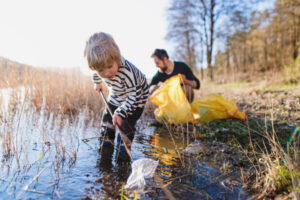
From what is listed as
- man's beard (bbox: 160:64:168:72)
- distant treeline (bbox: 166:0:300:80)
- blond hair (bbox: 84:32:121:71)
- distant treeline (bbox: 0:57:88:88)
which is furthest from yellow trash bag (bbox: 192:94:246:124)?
distant treeline (bbox: 166:0:300:80)

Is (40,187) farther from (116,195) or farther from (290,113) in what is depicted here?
(290,113)

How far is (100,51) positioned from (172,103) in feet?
6.89

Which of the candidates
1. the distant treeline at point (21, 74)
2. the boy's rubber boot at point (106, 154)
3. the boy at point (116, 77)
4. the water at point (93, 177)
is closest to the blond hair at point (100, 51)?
the boy at point (116, 77)

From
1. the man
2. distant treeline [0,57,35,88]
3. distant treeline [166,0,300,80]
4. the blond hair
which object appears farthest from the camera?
distant treeline [166,0,300,80]

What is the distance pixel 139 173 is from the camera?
144 centimetres

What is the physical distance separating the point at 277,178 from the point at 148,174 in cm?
91

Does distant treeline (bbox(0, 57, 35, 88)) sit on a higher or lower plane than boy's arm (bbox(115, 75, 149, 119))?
higher

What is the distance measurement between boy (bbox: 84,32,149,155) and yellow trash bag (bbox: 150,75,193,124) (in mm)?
1120

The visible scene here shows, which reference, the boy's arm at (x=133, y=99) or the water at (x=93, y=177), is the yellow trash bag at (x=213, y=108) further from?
the boy's arm at (x=133, y=99)

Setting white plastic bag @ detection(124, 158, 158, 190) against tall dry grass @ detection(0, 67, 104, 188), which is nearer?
white plastic bag @ detection(124, 158, 158, 190)

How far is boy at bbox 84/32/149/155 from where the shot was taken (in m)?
1.73

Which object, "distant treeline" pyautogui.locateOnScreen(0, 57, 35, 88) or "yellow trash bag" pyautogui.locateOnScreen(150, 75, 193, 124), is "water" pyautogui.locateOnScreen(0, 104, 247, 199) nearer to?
"yellow trash bag" pyautogui.locateOnScreen(150, 75, 193, 124)

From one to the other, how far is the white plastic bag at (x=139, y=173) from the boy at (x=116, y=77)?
1.71 feet

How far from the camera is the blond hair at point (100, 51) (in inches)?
67.0
